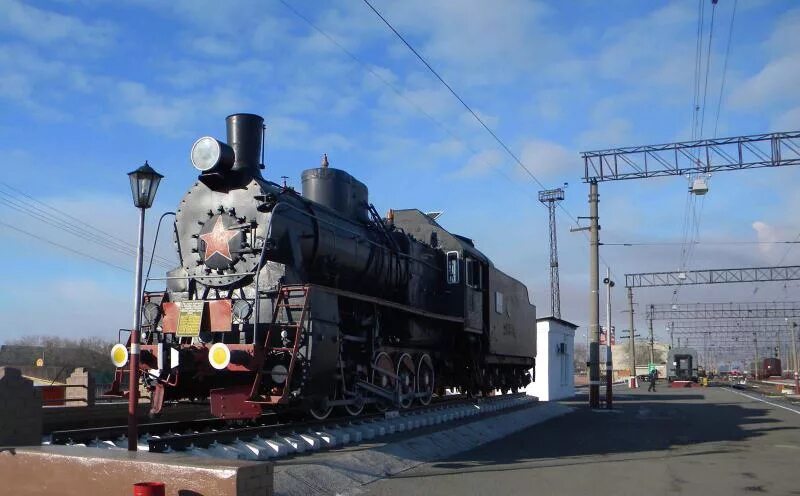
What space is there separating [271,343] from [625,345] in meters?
122

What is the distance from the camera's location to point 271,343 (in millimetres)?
9781

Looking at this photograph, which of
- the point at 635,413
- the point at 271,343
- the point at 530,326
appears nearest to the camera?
the point at 271,343

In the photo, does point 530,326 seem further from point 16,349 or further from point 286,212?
point 16,349

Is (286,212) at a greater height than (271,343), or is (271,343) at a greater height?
(286,212)

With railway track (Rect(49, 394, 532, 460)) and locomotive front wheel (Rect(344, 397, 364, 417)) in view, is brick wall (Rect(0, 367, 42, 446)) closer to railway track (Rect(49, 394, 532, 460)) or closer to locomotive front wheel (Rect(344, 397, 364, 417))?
railway track (Rect(49, 394, 532, 460))

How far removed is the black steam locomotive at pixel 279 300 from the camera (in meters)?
9.73

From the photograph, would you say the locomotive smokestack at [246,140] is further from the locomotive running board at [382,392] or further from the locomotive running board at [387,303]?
the locomotive running board at [382,392]

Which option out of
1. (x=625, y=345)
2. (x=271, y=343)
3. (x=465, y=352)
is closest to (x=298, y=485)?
(x=271, y=343)

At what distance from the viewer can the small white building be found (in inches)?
1196

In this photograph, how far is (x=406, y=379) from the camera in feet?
47.4

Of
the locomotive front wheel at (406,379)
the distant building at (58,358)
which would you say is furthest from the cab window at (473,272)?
the distant building at (58,358)

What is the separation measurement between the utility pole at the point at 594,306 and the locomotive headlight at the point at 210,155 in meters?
15.2

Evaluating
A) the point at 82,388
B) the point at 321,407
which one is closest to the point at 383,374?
the point at 321,407

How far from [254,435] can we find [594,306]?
15.5 metres
